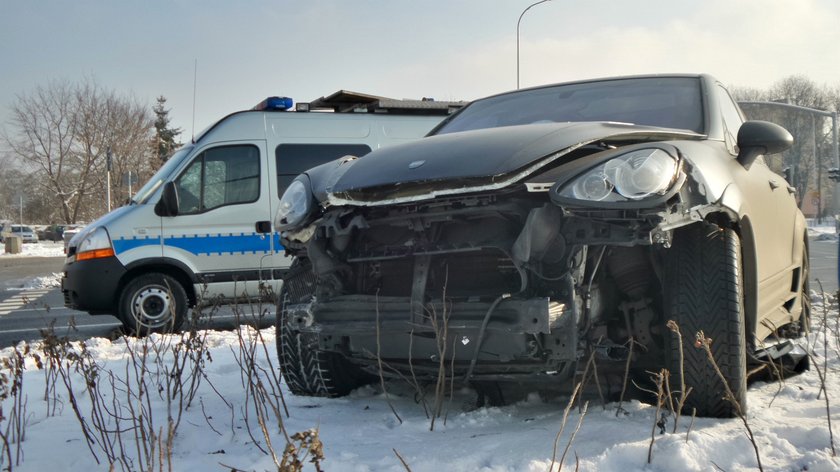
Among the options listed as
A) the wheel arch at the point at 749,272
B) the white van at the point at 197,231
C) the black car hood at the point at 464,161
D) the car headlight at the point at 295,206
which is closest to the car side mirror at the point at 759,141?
the black car hood at the point at 464,161

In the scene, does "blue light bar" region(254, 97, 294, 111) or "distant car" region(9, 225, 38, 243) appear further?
"distant car" region(9, 225, 38, 243)

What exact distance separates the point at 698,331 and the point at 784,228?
1897 mm

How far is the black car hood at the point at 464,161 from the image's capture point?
2.95m

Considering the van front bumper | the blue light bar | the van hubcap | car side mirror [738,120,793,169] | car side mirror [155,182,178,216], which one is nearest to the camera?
car side mirror [738,120,793,169]

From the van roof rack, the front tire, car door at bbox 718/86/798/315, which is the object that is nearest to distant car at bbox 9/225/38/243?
the van roof rack

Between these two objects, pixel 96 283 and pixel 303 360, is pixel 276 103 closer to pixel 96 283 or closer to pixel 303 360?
pixel 96 283

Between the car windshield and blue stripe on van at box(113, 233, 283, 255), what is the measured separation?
4.33 m

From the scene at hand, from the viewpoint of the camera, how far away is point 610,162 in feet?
9.50

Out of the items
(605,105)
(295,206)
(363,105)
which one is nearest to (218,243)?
(363,105)

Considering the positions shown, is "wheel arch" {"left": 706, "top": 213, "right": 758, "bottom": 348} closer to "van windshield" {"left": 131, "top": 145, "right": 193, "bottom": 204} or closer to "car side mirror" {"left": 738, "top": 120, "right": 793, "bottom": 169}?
"car side mirror" {"left": 738, "top": 120, "right": 793, "bottom": 169}

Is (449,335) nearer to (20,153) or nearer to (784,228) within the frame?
(784,228)

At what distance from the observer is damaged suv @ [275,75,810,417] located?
9.35 feet

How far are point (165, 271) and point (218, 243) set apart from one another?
651 mm

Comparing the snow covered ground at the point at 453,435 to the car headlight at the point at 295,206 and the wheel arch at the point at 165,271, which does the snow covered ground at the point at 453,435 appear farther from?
the wheel arch at the point at 165,271
